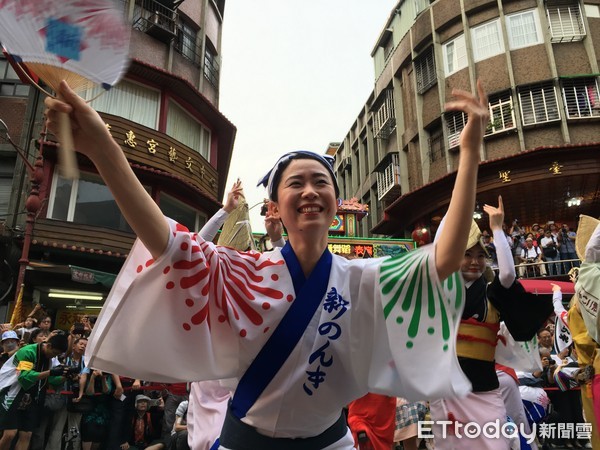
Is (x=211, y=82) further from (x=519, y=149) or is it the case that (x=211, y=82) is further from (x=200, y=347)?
(x=200, y=347)

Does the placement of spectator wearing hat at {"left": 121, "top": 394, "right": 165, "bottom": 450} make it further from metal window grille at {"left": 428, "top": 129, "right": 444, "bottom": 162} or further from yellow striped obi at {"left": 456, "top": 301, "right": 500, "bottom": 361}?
metal window grille at {"left": 428, "top": 129, "right": 444, "bottom": 162}

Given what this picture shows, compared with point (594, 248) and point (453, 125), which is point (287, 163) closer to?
point (594, 248)

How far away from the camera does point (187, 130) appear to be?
1745cm

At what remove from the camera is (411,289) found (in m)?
1.90

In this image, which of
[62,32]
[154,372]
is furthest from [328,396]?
[62,32]

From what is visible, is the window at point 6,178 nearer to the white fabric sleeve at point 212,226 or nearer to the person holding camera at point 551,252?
the white fabric sleeve at point 212,226

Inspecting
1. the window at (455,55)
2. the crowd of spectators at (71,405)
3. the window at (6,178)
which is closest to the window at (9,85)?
the window at (6,178)

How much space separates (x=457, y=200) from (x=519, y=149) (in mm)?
17871

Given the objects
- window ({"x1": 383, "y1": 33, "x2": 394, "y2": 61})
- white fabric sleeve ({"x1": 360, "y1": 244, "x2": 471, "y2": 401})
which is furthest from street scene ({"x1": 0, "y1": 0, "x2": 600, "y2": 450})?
window ({"x1": 383, "y1": 33, "x2": 394, "y2": 61})

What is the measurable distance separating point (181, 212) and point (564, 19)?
57.1 feet

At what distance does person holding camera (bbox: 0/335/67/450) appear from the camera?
619 centimetres

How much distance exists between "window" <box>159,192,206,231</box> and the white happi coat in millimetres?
14049

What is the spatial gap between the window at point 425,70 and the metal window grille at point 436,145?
2.35 m

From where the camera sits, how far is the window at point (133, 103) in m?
15.1
